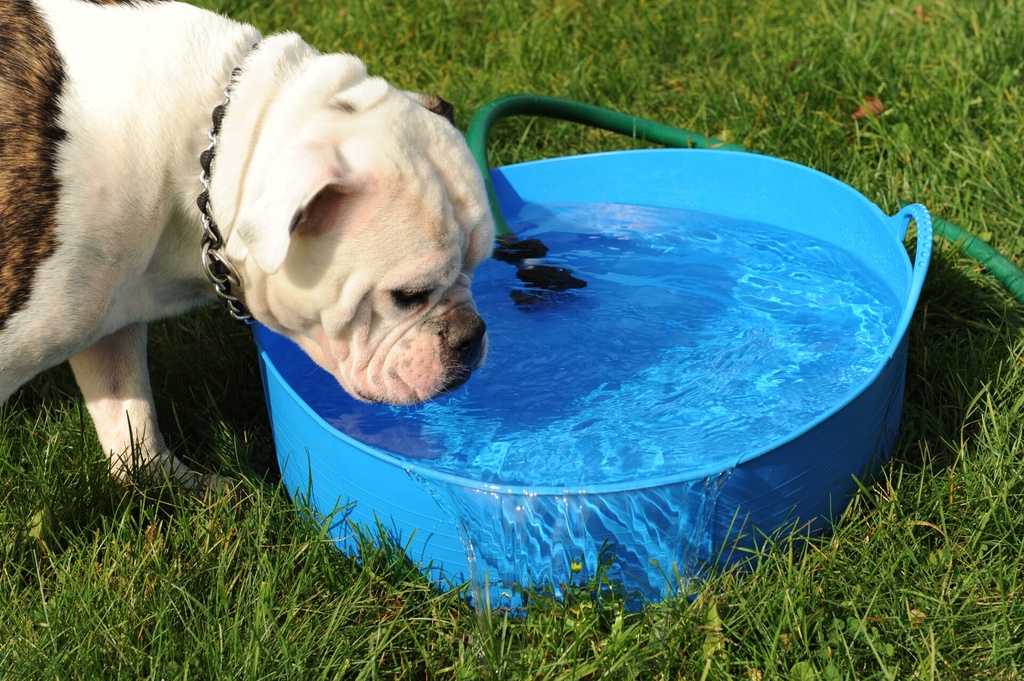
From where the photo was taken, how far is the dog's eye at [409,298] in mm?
2602

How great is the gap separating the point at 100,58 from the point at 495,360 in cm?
155

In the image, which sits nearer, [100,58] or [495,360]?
[100,58]

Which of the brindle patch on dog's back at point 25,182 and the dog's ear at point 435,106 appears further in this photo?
the dog's ear at point 435,106

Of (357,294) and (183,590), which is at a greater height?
(357,294)

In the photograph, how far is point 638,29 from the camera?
5234 mm

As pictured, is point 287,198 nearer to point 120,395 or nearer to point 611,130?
point 120,395

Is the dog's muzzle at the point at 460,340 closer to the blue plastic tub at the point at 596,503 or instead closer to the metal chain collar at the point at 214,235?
the blue plastic tub at the point at 596,503

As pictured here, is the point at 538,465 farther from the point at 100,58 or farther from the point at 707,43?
the point at 707,43

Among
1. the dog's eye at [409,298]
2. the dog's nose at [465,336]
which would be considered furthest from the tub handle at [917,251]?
the dog's eye at [409,298]

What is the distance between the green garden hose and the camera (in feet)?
11.7

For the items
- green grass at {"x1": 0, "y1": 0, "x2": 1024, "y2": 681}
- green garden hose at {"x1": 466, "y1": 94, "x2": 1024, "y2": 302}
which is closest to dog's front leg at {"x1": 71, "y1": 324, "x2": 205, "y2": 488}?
green grass at {"x1": 0, "y1": 0, "x2": 1024, "y2": 681}

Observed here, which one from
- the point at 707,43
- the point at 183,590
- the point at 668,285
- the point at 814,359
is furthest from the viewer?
the point at 707,43

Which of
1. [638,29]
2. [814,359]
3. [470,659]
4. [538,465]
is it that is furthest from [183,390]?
[638,29]

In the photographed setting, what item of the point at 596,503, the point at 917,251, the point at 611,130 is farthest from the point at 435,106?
the point at 611,130
